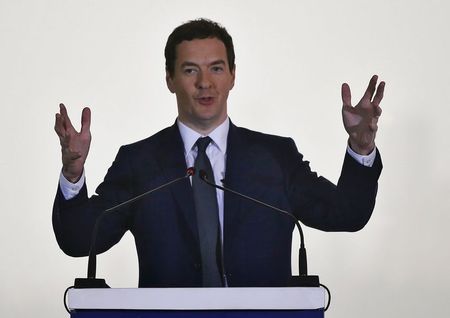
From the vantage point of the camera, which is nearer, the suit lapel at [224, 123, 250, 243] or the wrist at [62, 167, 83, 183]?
the wrist at [62, 167, 83, 183]

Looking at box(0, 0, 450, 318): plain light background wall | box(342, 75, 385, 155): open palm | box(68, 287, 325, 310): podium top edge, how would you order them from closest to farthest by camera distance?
box(68, 287, 325, 310): podium top edge → box(342, 75, 385, 155): open palm → box(0, 0, 450, 318): plain light background wall

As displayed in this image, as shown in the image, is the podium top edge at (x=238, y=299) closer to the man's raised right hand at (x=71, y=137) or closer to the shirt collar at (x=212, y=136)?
the man's raised right hand at (x=71, y=137)

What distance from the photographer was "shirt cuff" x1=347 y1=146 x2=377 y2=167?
2.38 meters

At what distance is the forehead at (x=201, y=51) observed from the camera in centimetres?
273

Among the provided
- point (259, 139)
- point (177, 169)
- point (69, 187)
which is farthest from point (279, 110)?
point (69, 187)

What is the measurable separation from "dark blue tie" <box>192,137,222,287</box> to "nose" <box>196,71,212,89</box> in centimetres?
19

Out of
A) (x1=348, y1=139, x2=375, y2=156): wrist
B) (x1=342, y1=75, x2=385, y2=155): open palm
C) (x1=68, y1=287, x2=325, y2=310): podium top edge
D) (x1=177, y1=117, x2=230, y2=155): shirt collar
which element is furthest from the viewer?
(x1=177, y1=117, x2=230, y2=155): shirt collar

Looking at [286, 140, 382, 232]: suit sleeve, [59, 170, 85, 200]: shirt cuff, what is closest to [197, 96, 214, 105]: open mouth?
[286, 140, 382, 232]: suit sleeve

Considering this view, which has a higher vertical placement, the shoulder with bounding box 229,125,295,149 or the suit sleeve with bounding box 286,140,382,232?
the shoulder with bounding box 229,125,295,149

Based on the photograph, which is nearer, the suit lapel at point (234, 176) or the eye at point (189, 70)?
the suit lapel at point (234, 176)

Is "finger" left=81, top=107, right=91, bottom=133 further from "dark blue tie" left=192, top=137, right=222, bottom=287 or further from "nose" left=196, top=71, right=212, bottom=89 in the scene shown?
"nose" left=196, top=71, right=212, bottom=89

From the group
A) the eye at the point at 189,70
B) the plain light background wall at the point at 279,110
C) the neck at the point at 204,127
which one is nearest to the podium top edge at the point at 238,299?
the neck at the point at 204,127

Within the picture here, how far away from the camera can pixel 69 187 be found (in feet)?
7.88
